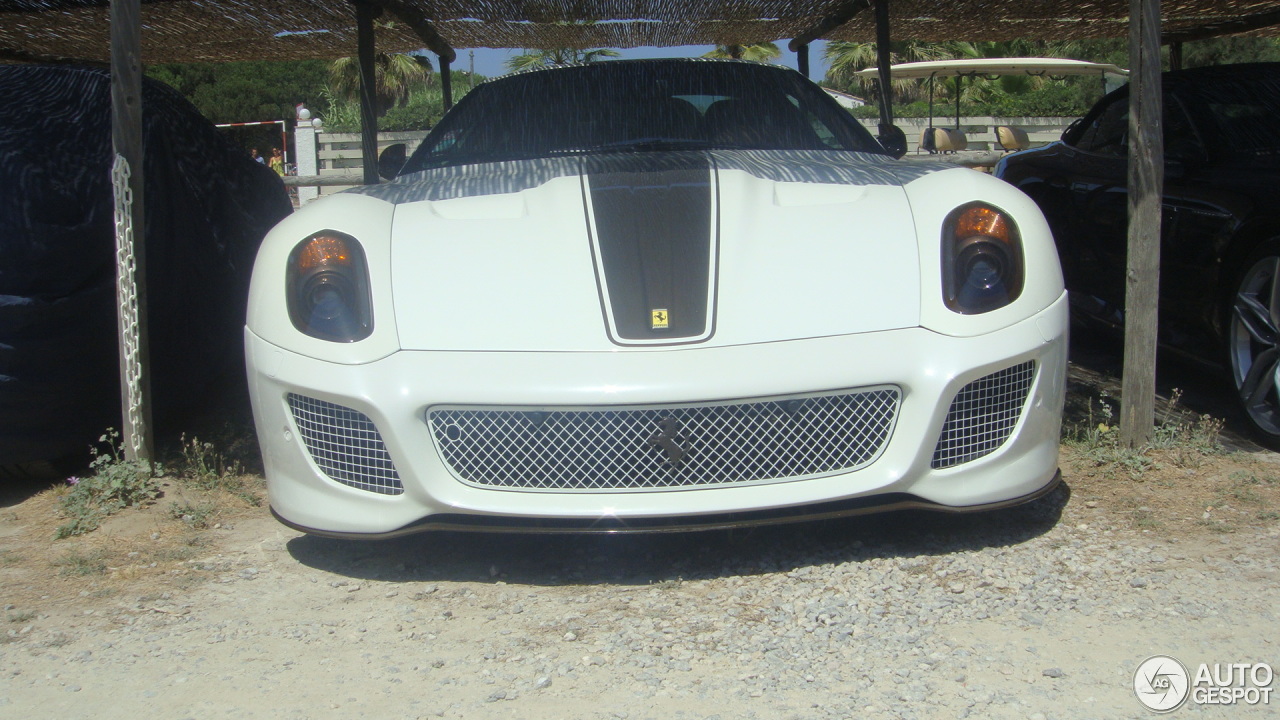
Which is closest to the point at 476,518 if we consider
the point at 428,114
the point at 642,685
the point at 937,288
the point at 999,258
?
the point at 642,685

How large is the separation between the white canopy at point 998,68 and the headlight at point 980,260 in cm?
1303

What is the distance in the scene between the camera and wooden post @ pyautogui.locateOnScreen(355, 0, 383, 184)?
19.1 feet

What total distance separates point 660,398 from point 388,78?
38344 millimetres

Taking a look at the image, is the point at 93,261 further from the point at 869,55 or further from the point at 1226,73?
the point at 869,55

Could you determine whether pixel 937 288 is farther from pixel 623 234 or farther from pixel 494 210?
pixel 494 210

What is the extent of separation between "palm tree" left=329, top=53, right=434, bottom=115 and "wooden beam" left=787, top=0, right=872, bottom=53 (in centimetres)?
2697

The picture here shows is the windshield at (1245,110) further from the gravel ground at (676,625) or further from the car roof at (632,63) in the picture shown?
the gravel ground at (676,625)

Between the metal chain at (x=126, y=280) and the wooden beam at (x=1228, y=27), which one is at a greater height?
the wooden beam at (x=1228, y=27)

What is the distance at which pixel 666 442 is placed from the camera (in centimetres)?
239

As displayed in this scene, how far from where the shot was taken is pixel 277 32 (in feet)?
21.7

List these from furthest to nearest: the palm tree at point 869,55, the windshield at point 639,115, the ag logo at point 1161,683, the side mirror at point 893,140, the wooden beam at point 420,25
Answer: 1. the palm tree at point 869,55
2. the wooden beam at point 420,25
3. the side mirror at point 893,140
4. the windshield at point 639,115
5. the ag logo at point 1161,683

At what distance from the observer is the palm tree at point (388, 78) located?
115 ft

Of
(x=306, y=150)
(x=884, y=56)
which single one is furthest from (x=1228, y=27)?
(x=306, y=150)

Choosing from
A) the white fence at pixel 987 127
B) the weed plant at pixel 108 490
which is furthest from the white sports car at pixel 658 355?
the white fence at pixel 987 127
